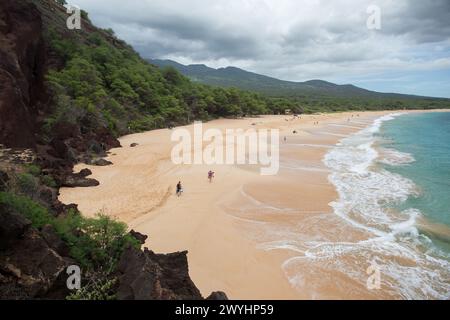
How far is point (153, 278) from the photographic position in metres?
7.49

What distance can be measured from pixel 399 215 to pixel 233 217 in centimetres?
1039

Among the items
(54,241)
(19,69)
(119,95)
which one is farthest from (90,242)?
(119,95)

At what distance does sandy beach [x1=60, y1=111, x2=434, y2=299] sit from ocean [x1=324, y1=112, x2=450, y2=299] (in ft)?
3.22

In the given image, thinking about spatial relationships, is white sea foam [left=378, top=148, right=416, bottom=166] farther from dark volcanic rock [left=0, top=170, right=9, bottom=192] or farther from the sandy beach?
dark volcanic rock [left=0, top=170, right=9, bottom=192]

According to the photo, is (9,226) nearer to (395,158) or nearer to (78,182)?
(78,182)

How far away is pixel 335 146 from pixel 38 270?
148 feet

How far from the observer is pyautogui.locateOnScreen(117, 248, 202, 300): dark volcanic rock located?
23.9 ft

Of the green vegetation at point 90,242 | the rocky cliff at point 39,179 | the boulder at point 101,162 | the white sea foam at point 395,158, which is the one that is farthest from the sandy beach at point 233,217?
the white sea foam at point 395,158

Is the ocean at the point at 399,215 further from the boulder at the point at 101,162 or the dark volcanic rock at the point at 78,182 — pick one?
the boulder at the point at 101,162

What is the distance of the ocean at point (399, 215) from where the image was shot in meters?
13.7

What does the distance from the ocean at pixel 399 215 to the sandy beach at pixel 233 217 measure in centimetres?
98

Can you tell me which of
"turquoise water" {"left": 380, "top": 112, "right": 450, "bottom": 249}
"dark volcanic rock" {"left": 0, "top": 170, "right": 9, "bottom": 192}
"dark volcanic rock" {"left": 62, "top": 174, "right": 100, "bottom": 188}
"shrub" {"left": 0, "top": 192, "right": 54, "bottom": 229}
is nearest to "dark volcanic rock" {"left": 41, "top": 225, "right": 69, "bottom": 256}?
"shrub" {"left": 0, "top": 192, "right": 54, "bottom": 229}

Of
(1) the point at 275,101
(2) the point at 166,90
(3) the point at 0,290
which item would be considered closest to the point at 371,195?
(3) the point at 0,290
